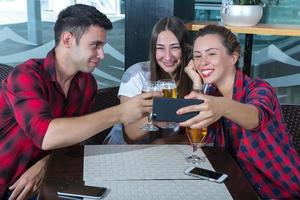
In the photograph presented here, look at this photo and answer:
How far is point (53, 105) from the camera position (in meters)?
1.95

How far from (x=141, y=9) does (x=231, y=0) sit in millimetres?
644

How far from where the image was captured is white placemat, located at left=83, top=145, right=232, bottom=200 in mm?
1410

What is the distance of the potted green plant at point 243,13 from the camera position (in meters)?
2.95

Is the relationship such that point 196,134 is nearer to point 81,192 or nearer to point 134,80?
point 81,192

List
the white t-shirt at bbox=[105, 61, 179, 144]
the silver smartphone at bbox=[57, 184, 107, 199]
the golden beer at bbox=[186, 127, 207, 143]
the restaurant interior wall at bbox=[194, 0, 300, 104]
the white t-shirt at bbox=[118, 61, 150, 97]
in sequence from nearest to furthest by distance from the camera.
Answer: the silver smartphone at bbox=[57, 184, 107, 199] → the golden beer at bbox=[186, 127, 207, 143] → the white t-shirt at bbox=[105, 61, 179, 144] → the white t-shirt at bbox=[118, 61, 150, 97] → the restaurant interior wall at bbox=[194, 0, 300, 104]

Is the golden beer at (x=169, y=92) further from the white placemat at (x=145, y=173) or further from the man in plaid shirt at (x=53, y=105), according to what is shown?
the white placemat at (x=145, y=173)

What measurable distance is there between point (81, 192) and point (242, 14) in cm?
195

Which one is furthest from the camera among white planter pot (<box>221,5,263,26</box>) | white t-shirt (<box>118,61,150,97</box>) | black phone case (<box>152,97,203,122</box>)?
white planter pot (<box>221,5,263,26</box>)

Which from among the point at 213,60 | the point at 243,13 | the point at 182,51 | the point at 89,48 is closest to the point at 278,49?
the point at 243,13

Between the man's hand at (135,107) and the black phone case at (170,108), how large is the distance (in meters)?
0.23

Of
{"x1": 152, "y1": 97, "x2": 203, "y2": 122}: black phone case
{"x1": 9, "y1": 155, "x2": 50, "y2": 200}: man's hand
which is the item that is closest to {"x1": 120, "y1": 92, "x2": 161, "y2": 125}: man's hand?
{"x1": 152, "y1": 97, "x2": 203, "y2": 122}: black phone case

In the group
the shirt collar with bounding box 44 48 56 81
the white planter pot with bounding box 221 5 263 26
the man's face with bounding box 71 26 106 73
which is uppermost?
the white planter pot with bounding box 221 5 263 26

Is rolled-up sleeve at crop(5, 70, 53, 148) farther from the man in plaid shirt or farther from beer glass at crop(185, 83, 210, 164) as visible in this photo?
beer glass at crop(185, 83, 210, 164)

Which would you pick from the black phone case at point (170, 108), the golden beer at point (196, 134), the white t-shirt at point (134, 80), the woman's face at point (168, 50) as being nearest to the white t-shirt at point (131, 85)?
the white t-shirt at point (134, 80)
